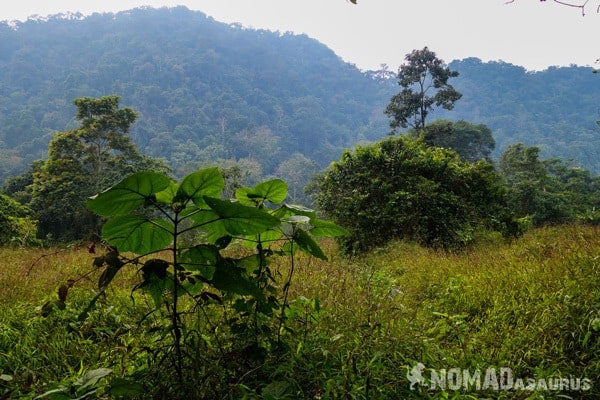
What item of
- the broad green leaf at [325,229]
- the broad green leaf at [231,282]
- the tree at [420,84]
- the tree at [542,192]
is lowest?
the tree at [542,192]

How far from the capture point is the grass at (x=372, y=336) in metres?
1.67

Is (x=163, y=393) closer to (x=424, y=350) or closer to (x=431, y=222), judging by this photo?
(x=424, y=350)

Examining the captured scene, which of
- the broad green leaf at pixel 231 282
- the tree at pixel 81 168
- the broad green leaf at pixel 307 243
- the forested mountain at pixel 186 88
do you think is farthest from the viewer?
the forested mountain at pixel 186 88

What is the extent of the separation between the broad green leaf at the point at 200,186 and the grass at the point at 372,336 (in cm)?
69

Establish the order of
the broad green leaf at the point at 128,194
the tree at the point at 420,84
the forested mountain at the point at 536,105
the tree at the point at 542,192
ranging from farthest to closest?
1. the forested mountain at the point at 536,105
2. the tree at the point at 420,84
3. the tree at the point at 542,192
4. the broad green leaf at the point at 128,194

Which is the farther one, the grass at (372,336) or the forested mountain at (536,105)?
the forested mountain at (536,105)

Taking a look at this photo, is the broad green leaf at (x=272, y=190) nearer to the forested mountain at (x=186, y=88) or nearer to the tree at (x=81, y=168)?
the tree at (x=81, y=168)

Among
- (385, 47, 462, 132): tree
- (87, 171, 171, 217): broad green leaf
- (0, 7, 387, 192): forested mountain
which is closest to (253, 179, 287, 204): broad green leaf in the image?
(87, 171, 171, 217): broad green leaf

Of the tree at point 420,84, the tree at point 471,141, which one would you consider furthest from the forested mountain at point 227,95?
the tree at point 420,84

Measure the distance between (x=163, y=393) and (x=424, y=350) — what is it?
1.41m

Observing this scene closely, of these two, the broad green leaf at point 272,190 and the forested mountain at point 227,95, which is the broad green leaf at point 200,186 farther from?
the forested mountain at point 227,95

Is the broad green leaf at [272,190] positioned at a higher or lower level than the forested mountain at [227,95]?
lower

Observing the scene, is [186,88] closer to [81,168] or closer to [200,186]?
[81,168]

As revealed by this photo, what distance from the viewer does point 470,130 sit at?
111ft
